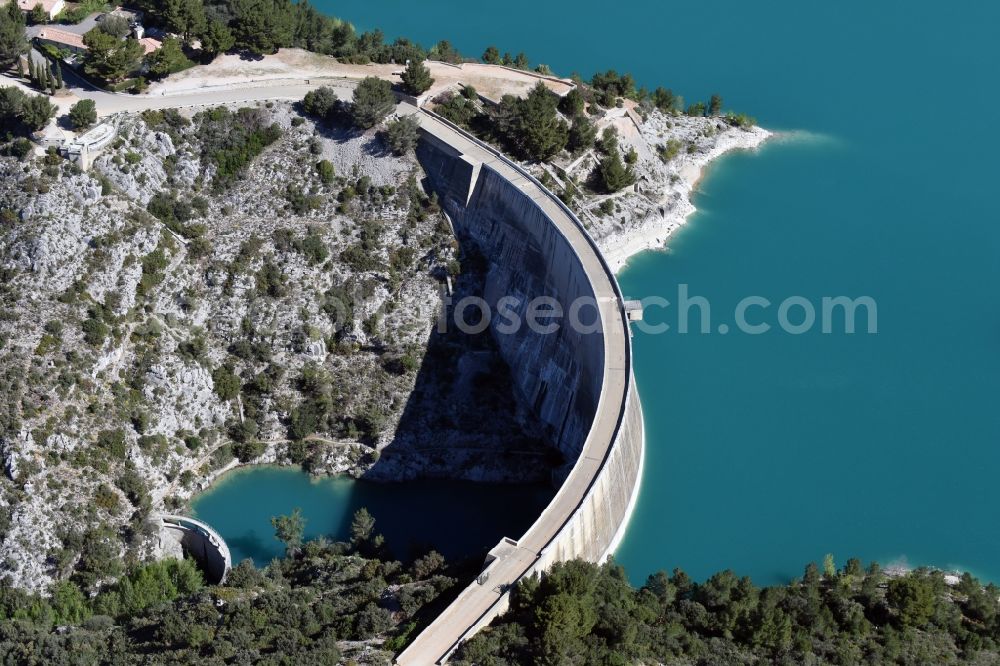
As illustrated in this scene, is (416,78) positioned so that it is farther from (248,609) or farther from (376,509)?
(248,609)

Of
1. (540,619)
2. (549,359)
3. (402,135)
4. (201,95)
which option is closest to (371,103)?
(402,135)

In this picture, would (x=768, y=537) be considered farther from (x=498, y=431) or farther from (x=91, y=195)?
(x=91, y=195)

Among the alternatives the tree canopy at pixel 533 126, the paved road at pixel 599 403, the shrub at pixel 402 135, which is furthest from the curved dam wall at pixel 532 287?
the tree canopy at pixel 533 126

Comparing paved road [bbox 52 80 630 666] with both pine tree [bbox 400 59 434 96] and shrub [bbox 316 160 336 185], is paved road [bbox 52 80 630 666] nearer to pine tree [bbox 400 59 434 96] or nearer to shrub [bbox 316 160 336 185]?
pine tree [bbox 400 59 434 96]

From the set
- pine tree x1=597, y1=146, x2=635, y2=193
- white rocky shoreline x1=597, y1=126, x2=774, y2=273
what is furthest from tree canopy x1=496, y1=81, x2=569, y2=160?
white rocky shoreline x1=597, y1=126, x2=774, y2=273

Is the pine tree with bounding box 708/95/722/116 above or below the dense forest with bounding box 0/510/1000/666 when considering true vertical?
above

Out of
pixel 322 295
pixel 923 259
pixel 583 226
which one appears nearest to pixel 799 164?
pixel 923 259
